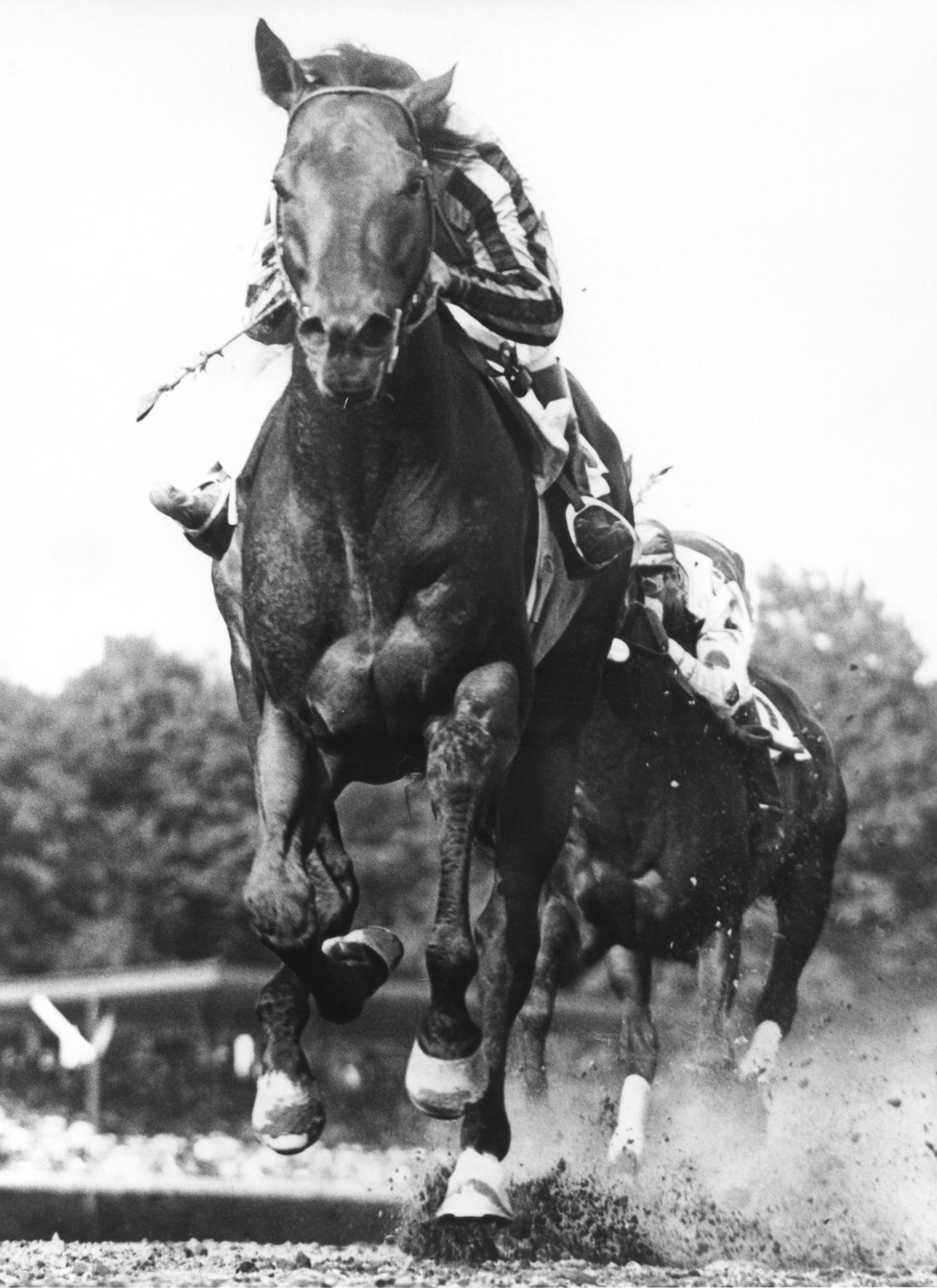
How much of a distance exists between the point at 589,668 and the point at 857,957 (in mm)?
21719

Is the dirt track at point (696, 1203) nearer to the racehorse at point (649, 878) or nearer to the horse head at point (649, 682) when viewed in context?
the racehorse at point (649, 878)

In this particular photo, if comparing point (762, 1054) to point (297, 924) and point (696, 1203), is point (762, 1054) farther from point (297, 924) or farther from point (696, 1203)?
point (297, 924)

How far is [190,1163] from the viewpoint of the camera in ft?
67.1

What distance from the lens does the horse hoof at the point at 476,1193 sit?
8.14 metres

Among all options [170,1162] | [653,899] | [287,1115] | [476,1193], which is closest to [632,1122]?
[653,899]

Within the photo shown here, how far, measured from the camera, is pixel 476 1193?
8180 mm

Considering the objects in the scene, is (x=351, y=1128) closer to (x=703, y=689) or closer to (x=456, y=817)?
(x=703, y=689)

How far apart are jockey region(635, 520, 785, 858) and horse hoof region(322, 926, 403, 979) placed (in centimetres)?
365

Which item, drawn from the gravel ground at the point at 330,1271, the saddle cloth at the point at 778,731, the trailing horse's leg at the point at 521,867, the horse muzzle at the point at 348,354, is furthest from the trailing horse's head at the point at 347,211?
the saddle cloth at the point at 778,731

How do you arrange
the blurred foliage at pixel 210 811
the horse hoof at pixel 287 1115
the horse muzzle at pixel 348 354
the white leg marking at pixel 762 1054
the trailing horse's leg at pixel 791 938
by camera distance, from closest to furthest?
the horse muzzle at pixel 348 354 → the horse hoof at pixel 287 1115 → the white leg marking at pixel 762 1054 → the trailing horse's leg at pixel 791 938 → the blurred foliage at pixel 210 811

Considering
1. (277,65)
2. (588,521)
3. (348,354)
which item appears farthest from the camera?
(588,521)

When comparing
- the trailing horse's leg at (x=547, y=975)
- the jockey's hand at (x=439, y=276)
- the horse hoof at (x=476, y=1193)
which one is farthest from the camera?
the trailing horse's leg at (x=547, y=975)

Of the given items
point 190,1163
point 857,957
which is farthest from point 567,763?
point 857,957

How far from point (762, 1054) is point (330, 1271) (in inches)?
201
